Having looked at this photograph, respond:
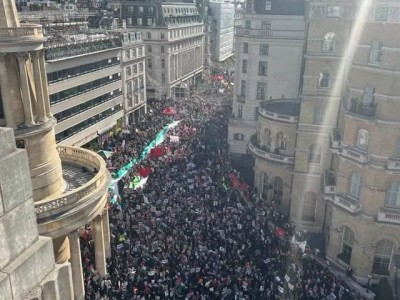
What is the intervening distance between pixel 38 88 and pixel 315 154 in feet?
93.9

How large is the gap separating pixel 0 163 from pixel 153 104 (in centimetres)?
8769

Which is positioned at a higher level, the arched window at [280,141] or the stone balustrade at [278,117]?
the stone balustrade at [278,117]

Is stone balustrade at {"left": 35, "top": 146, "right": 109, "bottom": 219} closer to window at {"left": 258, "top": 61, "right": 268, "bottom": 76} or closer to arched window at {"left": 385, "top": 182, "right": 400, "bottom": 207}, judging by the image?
arched window at {"left": 385, "top": 182, "right": 400, "bottom": 207}

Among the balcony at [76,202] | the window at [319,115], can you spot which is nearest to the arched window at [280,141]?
the window at [319,115]

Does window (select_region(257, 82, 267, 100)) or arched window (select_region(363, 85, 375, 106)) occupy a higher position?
arched window (select_region(363, 85, 375, 106))

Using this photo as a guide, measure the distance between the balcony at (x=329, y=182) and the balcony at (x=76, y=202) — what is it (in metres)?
20.6

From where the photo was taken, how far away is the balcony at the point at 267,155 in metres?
47.3

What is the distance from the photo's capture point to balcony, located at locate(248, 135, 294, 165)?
155 ft

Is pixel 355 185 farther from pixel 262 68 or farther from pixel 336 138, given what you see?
pixel 262 68

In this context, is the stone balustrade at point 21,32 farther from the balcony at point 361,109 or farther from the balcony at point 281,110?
the balcony at point 281,110

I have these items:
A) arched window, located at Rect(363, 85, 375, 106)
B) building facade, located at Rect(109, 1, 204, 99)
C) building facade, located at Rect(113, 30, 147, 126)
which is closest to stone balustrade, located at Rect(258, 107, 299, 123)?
arched window, located at Rect(363, 85, 375, 106)

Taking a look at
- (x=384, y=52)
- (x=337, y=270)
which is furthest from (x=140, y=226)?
(x=384, y=52)

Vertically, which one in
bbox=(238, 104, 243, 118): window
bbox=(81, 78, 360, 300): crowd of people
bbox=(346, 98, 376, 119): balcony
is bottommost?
bbox=(81, 78, 360, 300): crowd of people

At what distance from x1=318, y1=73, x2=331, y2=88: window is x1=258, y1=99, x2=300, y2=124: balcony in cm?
681
